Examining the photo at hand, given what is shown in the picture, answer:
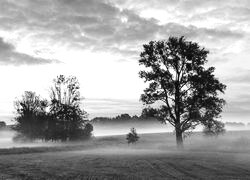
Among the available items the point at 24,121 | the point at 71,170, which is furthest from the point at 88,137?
the point at 71,170

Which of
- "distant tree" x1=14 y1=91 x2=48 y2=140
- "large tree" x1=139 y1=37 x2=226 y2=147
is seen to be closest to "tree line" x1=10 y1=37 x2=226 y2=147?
"large tree" x1=139 y1=37 x2=226 y2=147

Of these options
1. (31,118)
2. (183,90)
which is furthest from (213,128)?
(31,118)

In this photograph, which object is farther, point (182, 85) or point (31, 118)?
point (31, 118)

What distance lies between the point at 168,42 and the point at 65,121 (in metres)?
39.2

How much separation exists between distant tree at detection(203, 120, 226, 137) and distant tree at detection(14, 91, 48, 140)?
47.6 metres

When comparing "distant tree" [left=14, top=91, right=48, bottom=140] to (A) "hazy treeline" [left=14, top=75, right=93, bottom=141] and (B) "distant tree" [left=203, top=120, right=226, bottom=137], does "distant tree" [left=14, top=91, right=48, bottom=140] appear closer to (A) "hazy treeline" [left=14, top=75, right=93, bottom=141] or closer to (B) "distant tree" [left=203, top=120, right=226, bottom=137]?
(A) "hazy treeline" [left=14, top=75, right=93, bottom=141]

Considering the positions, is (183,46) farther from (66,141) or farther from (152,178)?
(66,141)

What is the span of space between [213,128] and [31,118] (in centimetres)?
5193

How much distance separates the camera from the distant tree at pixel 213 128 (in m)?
49.3

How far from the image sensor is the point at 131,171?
26047mm

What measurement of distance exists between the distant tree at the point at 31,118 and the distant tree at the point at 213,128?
156 feet

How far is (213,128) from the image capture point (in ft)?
164

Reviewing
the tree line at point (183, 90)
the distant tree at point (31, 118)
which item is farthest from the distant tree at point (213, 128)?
the distant tree at point (31, 118)

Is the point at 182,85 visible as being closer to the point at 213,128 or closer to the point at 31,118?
the point at 213,128
